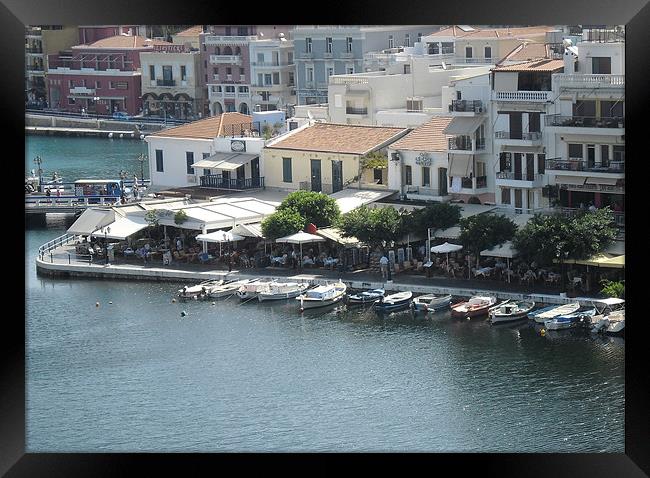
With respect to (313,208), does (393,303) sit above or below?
below

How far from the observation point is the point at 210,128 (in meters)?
11.4

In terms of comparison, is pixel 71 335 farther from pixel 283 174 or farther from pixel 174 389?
pixel 283 174

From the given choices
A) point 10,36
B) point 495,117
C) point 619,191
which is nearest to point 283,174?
point 495,117

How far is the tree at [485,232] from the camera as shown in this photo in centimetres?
807

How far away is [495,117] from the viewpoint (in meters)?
8.94

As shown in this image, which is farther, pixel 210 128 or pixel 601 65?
pixel 210 128

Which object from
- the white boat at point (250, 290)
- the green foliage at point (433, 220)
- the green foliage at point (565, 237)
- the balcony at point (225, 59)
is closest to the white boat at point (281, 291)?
the white boat at point (250, 290)

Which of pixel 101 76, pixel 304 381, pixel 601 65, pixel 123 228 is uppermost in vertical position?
pixel 101 76

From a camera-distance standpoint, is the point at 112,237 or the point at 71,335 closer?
the point at 71,335

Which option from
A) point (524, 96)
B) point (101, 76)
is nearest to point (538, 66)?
point (524, 96)

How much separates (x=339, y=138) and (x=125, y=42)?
395 inches

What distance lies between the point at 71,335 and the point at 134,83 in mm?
12125
